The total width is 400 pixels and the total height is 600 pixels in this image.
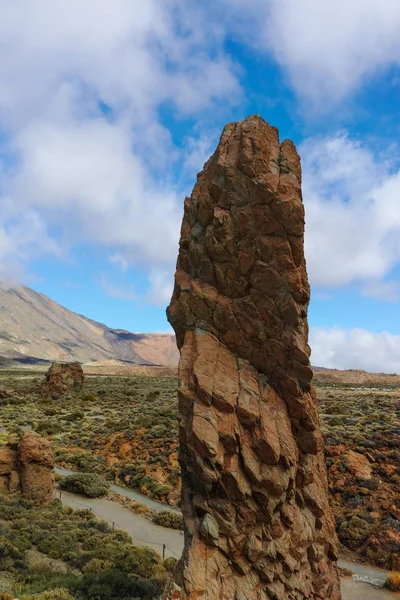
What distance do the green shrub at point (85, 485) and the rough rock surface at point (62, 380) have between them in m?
33.9

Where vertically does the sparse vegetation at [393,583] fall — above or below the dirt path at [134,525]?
above

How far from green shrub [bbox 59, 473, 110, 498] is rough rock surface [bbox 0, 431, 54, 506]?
308 cm

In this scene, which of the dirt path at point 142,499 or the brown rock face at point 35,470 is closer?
the brown rock face at point 35,470

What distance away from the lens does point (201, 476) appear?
9.44m

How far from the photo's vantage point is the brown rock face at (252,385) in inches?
372

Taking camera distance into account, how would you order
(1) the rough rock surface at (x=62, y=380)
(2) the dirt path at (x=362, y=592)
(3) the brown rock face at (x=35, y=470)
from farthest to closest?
(1) the rough rock surface at (x=62, y=380), (3) the brown rock face at (x=35, y=470), (2) the dirt path at (x=362, y=592)

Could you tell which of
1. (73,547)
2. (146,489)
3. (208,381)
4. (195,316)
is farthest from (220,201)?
(146,489)

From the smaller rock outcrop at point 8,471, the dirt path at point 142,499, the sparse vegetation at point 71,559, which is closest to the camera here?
the sparse vegetation at point 71,559

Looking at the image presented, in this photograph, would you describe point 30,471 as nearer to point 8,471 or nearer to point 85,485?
point 8,471

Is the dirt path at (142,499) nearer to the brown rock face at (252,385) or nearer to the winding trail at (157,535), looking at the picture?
the winding trail at (157,535)

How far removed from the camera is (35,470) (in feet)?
67.7

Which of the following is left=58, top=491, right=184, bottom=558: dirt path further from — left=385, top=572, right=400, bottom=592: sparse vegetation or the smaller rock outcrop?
left=385, top=572, right=400, bottom=592: sparse vegetation

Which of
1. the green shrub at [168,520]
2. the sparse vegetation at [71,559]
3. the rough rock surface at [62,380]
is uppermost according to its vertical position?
the rough rock surface at [62,380]

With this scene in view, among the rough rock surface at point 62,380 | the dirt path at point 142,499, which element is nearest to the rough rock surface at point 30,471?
the dirt path at point 142,499
